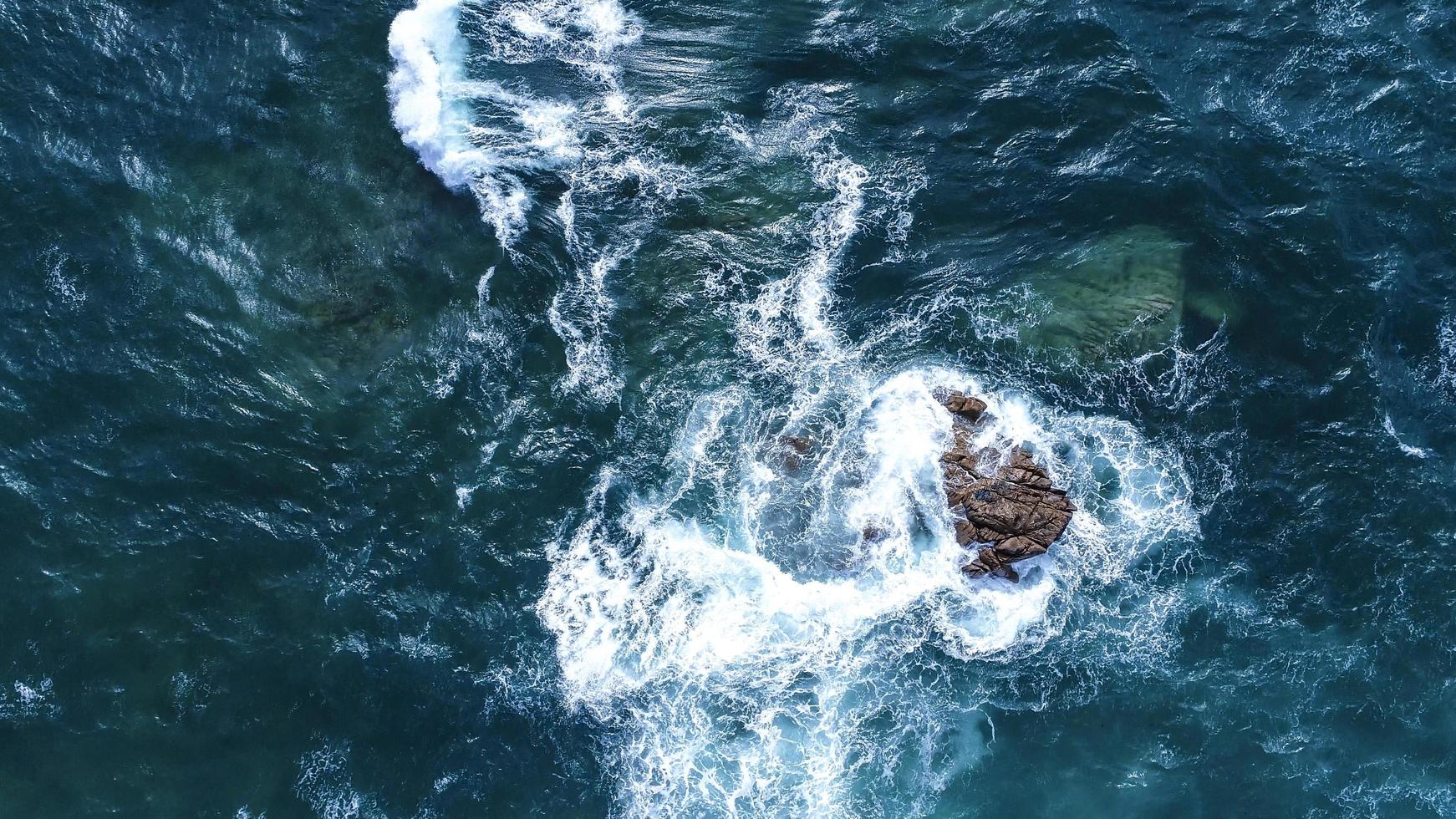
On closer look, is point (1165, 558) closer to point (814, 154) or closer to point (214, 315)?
point (814, 154)

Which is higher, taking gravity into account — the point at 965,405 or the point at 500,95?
the point at 500,95

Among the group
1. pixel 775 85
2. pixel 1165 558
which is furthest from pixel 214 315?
pixel 1165 558

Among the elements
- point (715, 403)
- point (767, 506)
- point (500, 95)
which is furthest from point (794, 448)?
point (500, 95)

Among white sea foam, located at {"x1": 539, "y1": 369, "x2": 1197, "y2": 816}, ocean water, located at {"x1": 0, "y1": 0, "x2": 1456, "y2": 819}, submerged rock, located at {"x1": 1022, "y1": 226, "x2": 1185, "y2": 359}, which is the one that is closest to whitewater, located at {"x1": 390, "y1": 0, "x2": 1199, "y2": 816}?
white sea foam, located at {"x1": 539, "y1": 369, "x2": 1197, "y2": 816}

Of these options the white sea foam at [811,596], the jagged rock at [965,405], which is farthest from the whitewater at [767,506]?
the jagged rock at [965,405]

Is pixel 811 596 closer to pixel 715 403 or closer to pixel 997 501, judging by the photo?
pixel 997 501
